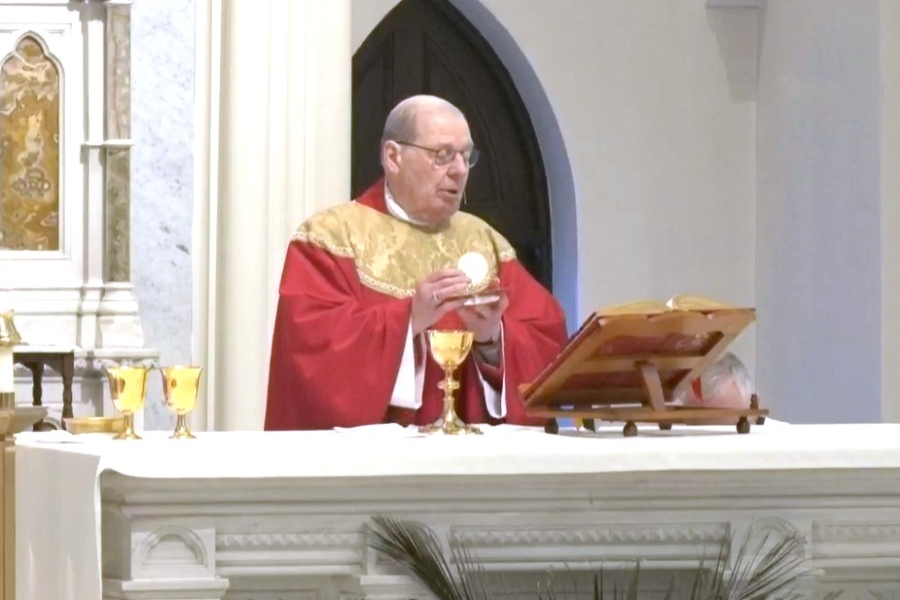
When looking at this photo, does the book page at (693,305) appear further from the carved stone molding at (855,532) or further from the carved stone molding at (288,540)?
the carved stone molding at (288,540)

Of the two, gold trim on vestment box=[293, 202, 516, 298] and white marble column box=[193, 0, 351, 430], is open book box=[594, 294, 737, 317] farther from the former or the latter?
white marble column box=[193, 0, 351, 430]

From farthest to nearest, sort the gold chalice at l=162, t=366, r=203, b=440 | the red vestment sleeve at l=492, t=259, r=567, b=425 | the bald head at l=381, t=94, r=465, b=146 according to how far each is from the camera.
Answer: 1. the bald head at l=381, t=94, r=465, b=146
2. the red vestment sleeve at l=492, t=259, r=567, b=425
3. the gold chalice at l=162, t=366, r=203, b=440

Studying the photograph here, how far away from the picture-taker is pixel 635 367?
3916 millimetres

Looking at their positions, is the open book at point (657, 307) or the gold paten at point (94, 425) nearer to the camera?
the open book at point (657, 307)

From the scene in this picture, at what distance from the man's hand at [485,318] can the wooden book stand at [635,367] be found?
0.92 metres

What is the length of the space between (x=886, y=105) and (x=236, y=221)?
3121 millimetres

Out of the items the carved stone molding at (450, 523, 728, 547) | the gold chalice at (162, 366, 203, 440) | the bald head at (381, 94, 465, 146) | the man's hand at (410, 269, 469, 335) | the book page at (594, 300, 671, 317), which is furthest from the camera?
the bald head at (381, 94, 465, 146)

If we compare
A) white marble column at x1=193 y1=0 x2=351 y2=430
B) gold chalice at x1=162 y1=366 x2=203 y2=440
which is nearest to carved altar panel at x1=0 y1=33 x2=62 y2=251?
white marble column at x1=193 y1=0 x2=351 y2=430

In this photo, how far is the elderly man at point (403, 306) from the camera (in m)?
5.11

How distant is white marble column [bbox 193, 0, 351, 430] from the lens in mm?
6324

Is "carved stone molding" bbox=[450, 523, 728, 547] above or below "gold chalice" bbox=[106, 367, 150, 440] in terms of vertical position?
below

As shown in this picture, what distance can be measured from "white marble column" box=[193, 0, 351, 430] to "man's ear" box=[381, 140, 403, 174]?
3.24ft

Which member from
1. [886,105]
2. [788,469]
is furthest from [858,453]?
[886,105]

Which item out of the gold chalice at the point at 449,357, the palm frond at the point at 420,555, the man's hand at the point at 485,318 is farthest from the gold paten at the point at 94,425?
the man's hand at the point at 485,318
